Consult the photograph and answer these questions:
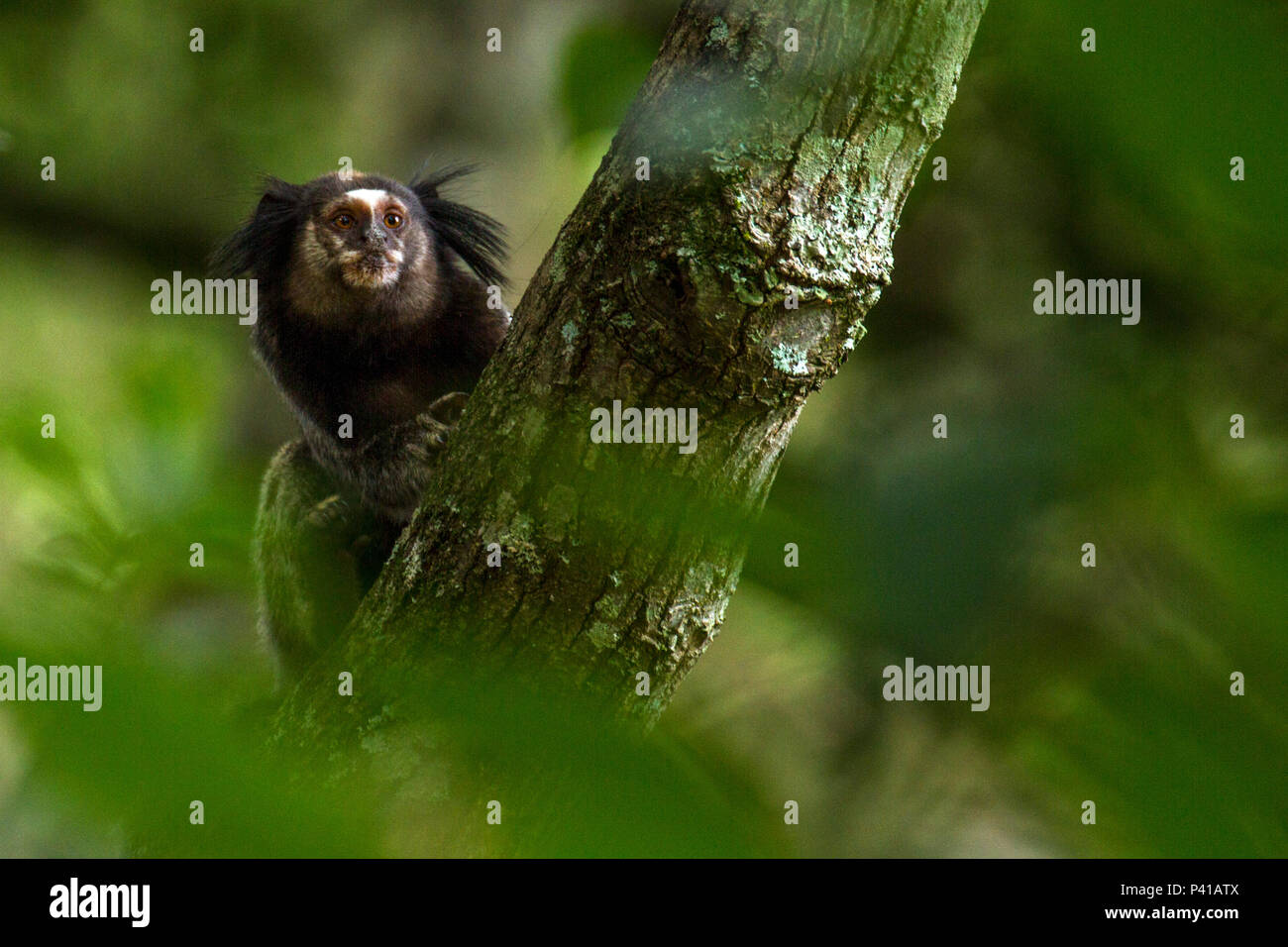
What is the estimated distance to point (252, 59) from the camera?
664 cm

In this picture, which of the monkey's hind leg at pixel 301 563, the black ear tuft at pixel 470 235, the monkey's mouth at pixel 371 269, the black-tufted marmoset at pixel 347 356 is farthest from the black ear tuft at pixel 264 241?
the monkey's hind leg at pixel 301 563

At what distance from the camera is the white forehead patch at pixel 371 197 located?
504 cm

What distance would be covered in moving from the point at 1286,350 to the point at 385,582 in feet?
7.56

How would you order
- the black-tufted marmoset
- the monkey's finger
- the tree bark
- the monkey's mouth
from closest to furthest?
the tree bark → the monkey's finger → the black-tufted marmoset → the monkey's mouth

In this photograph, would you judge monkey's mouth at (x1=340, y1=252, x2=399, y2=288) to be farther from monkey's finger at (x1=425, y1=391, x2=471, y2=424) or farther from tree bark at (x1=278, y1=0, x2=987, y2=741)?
tree bark at (x1=278, y1=0, x2=987, y2=741)

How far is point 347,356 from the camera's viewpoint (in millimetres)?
4902

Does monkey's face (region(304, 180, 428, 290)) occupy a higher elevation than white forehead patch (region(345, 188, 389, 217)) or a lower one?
lower

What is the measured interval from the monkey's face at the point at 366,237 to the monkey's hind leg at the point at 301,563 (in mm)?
894

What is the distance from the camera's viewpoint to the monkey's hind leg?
15.8 feet

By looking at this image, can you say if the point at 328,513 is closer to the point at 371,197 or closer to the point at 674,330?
the point at 371,197

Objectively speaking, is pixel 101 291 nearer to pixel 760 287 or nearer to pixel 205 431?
pixel 205 431

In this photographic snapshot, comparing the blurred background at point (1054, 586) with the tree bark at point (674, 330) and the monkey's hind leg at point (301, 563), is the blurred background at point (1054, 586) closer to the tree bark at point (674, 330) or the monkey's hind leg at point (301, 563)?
the tree bark at point (674, 330)

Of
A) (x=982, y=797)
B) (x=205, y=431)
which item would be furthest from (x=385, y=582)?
(x=982, y=797)

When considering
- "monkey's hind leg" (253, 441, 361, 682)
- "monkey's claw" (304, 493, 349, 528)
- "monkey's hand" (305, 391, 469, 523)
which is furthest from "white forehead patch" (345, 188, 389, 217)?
"monkey's claw" (304, 493, 349, 528)
